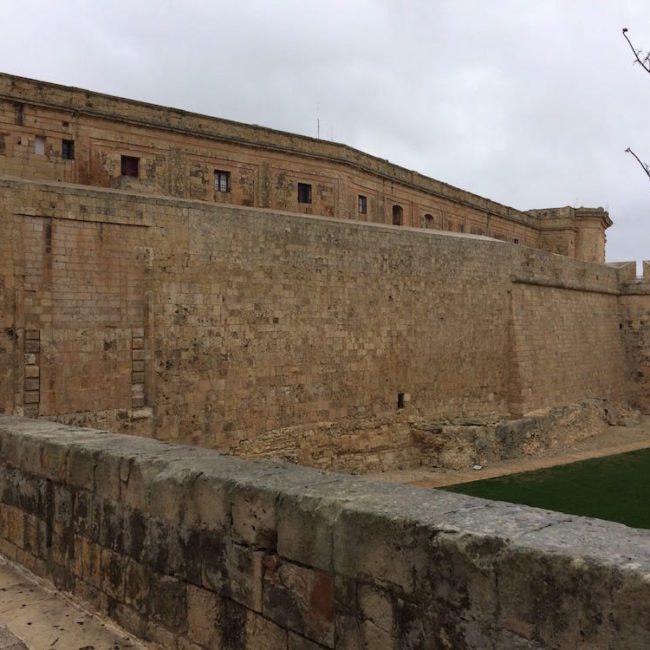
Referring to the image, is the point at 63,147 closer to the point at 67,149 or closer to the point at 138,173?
the point at 67,149

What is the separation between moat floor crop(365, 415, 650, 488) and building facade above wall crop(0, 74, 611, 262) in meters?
8.70

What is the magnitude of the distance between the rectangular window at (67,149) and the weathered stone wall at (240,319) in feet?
19.0

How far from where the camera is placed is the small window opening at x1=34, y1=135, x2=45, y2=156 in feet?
45.3

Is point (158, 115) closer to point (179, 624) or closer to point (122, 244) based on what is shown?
point (122, 244)

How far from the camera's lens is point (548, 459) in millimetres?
15312

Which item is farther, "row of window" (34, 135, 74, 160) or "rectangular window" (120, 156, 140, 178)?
"rectangular window" (120, 156, 140, 178)

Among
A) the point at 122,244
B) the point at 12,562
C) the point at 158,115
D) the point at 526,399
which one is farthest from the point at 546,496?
the point at 158,115

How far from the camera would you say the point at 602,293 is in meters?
22.1

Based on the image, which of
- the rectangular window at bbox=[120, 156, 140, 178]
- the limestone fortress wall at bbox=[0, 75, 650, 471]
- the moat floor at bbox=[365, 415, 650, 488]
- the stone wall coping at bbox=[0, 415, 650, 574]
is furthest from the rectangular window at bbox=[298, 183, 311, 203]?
the stone wall coping at bbox=[0, 415, 650, 574]

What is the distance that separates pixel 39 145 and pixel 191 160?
12.2 feet

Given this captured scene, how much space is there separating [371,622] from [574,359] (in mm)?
18965

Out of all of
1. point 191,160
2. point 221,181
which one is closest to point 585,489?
point 221,181

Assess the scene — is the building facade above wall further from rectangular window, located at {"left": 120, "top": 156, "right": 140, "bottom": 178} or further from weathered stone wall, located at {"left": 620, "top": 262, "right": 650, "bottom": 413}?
weathered stone wall, located at {"left": 620, "top": 262, "right": 650, "bottom": 413}

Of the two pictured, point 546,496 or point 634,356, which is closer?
point 546,496
